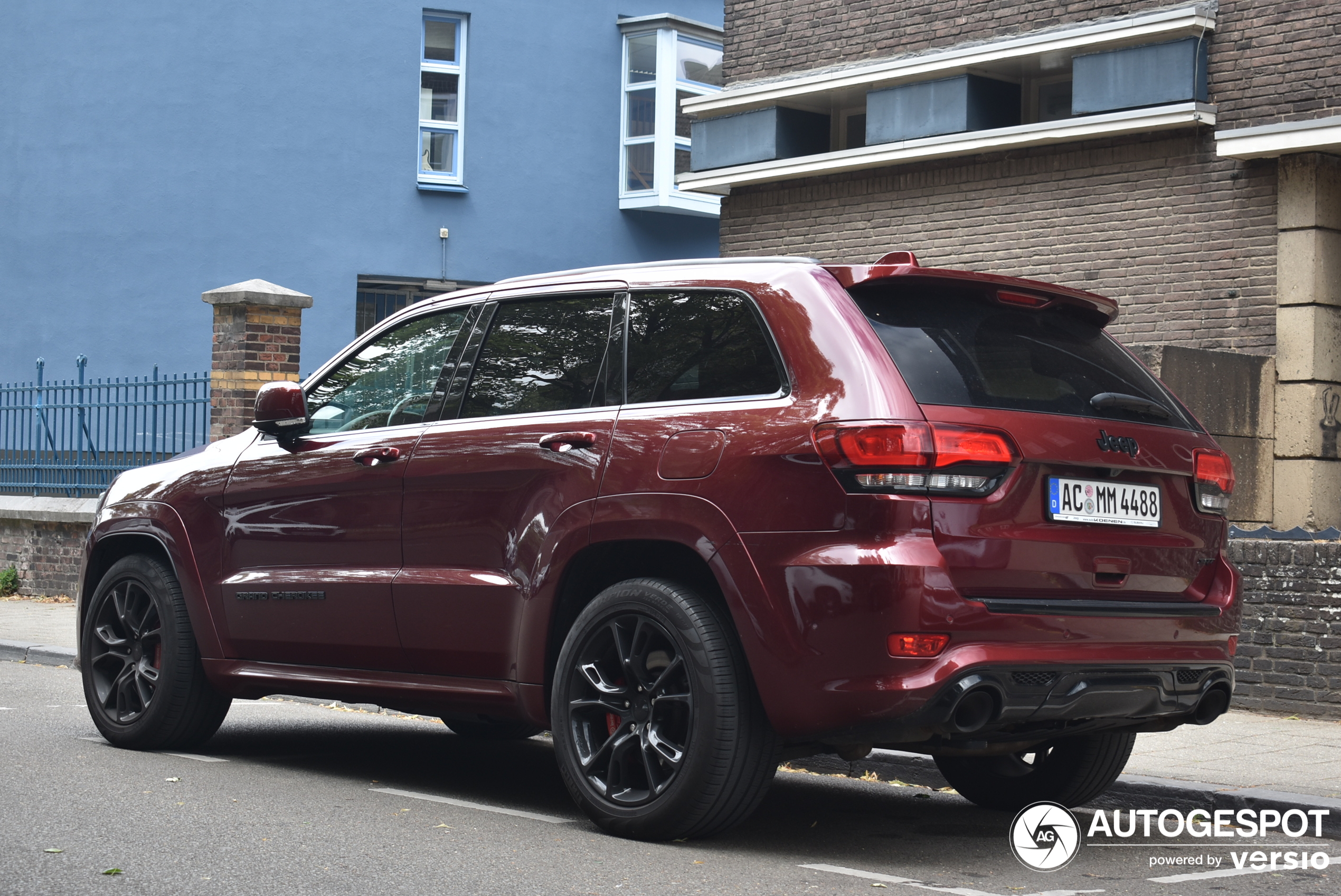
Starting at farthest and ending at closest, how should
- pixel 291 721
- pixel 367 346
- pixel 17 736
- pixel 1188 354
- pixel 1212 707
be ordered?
pixel 1188 354 < pixel 291 721 < pixel 17 736 < pixel 367 346 < pixel 1212 707

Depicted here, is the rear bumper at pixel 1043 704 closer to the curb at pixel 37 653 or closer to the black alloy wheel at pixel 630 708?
the black alloy wheel at pixel 630 708

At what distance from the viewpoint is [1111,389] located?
5.32m

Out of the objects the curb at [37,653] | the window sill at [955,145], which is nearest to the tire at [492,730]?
the curb at [37,653]

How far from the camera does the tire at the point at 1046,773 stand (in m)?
5.95

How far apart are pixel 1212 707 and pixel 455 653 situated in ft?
8.65

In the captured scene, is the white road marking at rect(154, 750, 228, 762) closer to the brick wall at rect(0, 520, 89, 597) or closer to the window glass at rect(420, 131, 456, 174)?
the brick wall at rect(0, 520, 89, 597)

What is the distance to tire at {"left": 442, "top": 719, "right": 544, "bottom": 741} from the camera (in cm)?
758

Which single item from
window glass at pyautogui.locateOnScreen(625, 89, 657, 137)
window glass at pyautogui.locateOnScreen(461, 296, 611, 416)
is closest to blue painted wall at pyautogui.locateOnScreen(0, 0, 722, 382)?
window glass at pyautogui.locateOnScreen(625, 89, 657, 137)

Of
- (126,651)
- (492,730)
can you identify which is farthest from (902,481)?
(126,651)

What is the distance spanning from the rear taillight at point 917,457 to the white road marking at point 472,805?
185 centimetres

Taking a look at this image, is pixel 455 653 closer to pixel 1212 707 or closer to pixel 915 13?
pixel 1212 707

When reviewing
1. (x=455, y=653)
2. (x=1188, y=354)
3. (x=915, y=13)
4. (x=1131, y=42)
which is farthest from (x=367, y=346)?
(x=915, y=13)

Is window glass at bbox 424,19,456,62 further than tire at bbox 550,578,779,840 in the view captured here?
Yes

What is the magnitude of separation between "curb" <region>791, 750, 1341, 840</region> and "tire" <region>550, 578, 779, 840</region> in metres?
1.17
